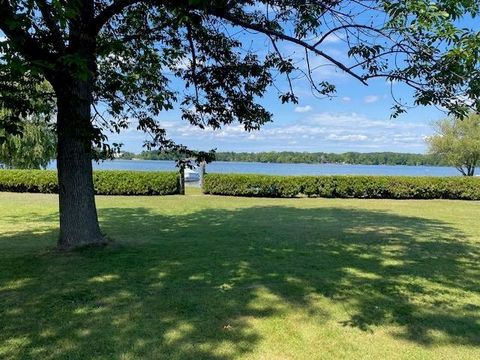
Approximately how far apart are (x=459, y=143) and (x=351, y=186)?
689 inches

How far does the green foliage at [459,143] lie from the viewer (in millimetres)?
31312

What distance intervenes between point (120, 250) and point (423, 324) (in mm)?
4647

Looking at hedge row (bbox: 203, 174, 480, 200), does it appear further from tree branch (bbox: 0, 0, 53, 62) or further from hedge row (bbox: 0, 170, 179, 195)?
tree branch (bbox: 0, 0, 53, 62)

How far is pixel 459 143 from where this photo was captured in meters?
31.8

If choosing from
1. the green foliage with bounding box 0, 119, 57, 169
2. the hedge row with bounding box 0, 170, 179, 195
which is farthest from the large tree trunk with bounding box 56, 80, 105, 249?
the green foliage with bounding box 0, 119, 57, 169

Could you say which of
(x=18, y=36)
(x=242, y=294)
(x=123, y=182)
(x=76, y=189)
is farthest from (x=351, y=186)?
(x=18, y=36)

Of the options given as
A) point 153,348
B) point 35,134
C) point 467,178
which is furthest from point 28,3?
point 35,134

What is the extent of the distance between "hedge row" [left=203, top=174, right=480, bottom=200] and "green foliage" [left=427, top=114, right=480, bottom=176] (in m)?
14.6

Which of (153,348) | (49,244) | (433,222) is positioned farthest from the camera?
(433,222)

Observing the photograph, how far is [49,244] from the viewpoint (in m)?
7.66

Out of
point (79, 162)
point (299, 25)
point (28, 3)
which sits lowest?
point (79, 162)

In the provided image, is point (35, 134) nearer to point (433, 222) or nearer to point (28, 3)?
point (433, 222)

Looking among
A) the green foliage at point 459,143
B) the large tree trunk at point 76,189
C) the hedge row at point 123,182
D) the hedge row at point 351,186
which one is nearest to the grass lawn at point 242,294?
the large tree trunk at point 76,189

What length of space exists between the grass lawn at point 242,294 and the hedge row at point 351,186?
8.21m
